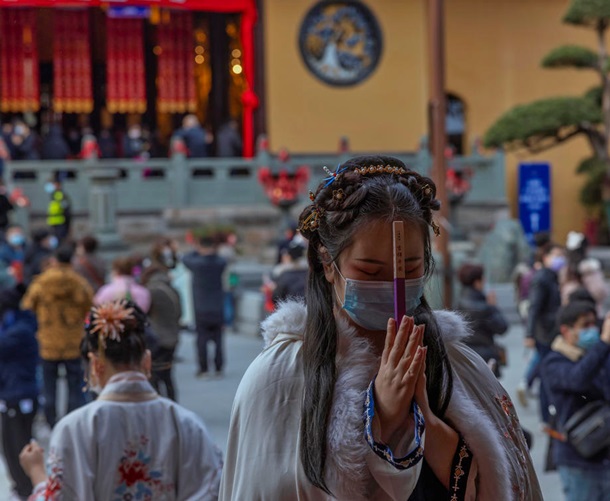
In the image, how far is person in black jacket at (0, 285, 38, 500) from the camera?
7.57 m

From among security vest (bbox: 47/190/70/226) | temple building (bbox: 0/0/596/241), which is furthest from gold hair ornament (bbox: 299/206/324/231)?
temple building (bbox: 0/0/596/241)

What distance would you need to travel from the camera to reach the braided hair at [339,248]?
2453 millimetres

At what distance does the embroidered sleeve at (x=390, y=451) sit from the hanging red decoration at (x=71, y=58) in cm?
2347

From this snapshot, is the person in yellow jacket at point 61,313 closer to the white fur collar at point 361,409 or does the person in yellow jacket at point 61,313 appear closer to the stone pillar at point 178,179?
the white fur collar at point 361,409

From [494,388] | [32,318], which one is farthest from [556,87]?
[494,388]

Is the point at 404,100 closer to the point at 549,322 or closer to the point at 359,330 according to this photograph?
the point at 549,322

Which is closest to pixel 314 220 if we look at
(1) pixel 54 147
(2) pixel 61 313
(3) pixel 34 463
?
(3) pixel 34 463

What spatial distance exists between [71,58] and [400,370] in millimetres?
23711

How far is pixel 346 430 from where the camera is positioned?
2.43 meters

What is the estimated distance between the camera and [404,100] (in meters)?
25.6

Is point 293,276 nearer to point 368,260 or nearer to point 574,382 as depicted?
point 574,382

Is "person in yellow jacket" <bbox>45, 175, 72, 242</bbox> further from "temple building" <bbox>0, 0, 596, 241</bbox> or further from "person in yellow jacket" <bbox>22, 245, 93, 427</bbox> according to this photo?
"person in yellow jacket" <bbox>22, 245, 93, 427</bbox>

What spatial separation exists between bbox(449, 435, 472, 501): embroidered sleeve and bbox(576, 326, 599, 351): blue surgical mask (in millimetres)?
3998

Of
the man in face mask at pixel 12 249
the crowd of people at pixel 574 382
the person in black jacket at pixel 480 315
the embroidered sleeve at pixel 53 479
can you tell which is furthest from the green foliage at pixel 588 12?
the embroidered sleeve at pixel 53 479
